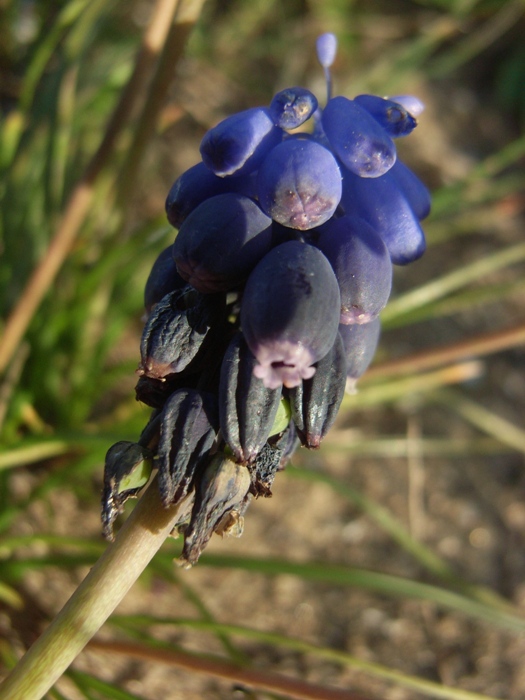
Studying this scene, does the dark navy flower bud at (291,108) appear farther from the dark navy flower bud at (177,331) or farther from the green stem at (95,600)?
the green stem at (95,600)

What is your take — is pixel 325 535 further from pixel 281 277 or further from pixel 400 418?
pixel 281 277

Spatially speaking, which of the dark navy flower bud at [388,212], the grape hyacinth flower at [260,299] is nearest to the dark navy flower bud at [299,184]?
the grape hyacinth flower at [260,299]

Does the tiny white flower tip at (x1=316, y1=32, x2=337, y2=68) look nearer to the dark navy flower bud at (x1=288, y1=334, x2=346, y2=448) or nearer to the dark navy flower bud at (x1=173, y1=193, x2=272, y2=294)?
the dark navy flower bud at (x1=173, y1=193, x2=272, y2=294)

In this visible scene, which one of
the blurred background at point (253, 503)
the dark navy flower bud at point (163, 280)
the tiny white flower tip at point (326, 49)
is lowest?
the blurred background at point (253, 503)

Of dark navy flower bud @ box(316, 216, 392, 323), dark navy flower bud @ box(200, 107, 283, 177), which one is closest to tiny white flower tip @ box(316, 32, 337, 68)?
dark navy flower bud @ box(200, 107, 283, 177)

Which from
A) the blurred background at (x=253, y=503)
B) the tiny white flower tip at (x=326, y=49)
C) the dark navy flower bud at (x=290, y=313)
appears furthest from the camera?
the blurred background at (x=253, y=503)

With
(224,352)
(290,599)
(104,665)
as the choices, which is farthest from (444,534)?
(224,352)

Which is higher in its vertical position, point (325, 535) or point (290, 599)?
point (290, 599)
